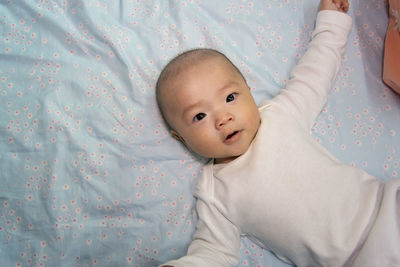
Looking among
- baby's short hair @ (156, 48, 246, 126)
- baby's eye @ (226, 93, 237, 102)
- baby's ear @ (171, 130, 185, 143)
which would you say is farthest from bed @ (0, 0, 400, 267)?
baby's eye @ (226, 93, 237, 102)

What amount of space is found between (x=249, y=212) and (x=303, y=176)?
0.77ft

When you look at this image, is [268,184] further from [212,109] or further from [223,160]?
[212,109]

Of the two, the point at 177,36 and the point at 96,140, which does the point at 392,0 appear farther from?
the point at 96,140

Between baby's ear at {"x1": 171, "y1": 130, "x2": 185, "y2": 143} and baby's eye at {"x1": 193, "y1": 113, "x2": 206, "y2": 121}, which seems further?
baby's ear at {"x1": 171, "y1": 130, "x2": 185, "y2": 143}

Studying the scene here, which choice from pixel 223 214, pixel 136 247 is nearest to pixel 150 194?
pixel 136 247

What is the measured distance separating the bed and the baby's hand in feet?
0.21

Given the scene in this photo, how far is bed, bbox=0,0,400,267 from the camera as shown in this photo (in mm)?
1245

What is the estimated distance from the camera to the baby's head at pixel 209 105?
1103 millimetres

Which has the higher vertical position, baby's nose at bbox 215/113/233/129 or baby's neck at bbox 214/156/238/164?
baby's nose at bbox 215/113/233/129

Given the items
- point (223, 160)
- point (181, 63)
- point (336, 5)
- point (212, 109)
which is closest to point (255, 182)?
point (223, 160)

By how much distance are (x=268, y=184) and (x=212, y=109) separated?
34 centimetres

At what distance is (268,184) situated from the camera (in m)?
1.15

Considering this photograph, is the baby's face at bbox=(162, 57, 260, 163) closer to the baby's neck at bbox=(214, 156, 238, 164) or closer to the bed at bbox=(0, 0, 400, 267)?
the baby's neck at bbox=(214, 156, 238, 164)

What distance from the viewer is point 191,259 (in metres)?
1.09
